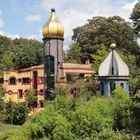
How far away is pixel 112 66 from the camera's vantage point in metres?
31.2

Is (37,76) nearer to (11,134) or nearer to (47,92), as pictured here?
(47,92)

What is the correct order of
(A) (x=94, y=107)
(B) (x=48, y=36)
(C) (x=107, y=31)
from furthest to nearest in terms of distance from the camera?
1. (C) (x=107, y=31)
2. (B) (x=48, y=36)
3. (A) (x=94, y=107)

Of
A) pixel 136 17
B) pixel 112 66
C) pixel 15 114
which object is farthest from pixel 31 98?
pixel 136 17

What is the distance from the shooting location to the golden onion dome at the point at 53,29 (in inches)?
1563

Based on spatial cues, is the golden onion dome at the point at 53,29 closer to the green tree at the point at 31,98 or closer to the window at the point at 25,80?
the green tree at the point at 31,98

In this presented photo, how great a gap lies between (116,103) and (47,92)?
72.1 ft

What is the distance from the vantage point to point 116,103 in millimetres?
18797

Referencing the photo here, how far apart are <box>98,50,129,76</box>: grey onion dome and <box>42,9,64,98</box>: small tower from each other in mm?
9540

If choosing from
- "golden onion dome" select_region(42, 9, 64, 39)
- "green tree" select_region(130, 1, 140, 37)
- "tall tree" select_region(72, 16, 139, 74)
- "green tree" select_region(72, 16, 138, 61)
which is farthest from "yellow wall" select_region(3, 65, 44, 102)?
"green tree" select_region(130, 1, 140, 37)

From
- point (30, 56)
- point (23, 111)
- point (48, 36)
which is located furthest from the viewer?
point (30, 56)

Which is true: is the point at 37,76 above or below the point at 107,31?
below

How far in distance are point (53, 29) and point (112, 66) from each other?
33.5 feet

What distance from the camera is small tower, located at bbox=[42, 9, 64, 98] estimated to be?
40.0 m

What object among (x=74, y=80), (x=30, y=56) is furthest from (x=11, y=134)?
(x=30, y=56)
